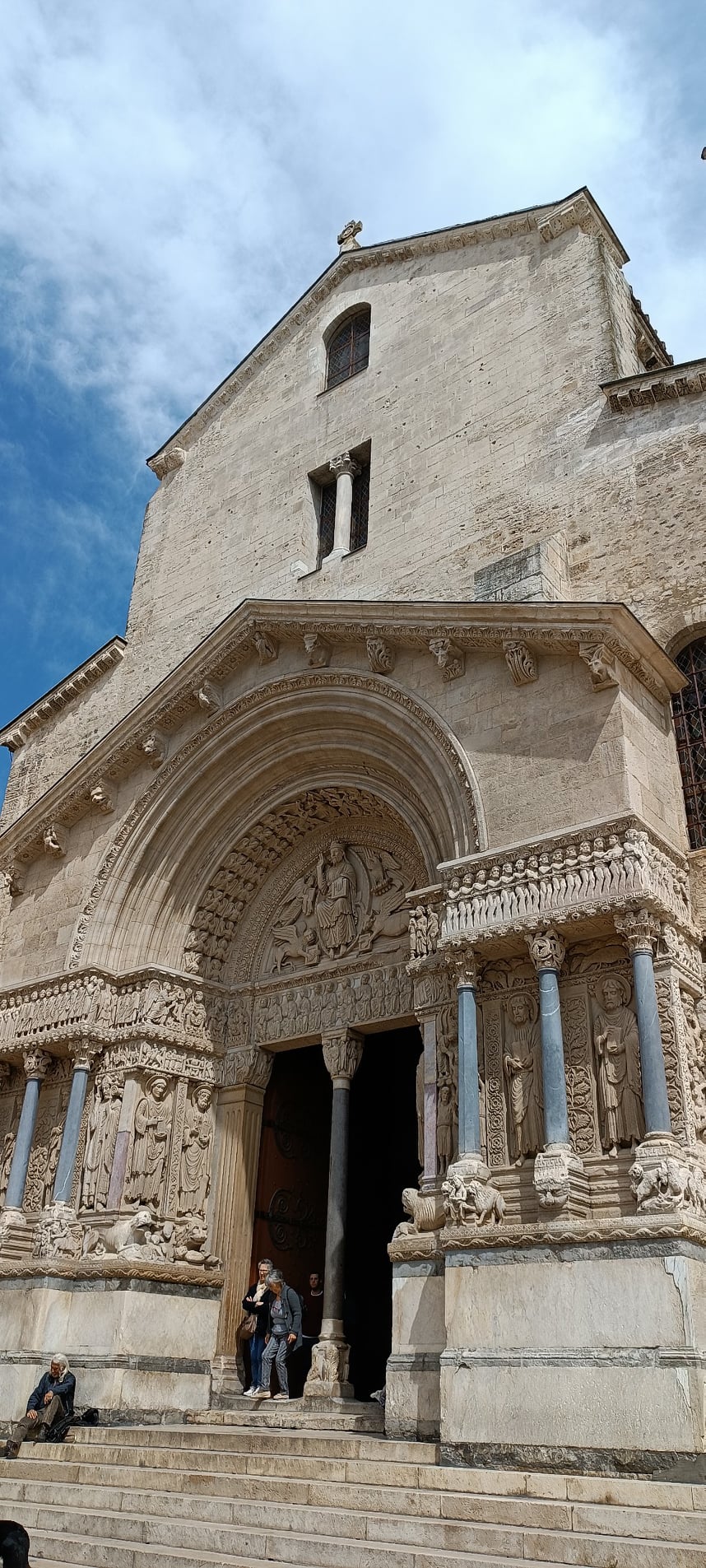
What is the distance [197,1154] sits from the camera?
477 inches

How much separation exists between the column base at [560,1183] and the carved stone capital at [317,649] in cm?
553

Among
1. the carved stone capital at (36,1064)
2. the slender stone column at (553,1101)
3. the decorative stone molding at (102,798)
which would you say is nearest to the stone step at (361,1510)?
the slender stone column at (553,1101)

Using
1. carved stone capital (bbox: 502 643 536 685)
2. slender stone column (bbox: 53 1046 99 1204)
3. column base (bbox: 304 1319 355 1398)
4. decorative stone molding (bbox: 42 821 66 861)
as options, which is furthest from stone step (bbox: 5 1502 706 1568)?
decorative stone molding (bbox: 42 821 66 861)

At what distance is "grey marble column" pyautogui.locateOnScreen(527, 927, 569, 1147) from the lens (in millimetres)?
8203

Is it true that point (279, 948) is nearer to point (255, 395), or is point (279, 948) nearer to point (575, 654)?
point (575, 654)

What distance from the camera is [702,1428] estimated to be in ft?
22.0

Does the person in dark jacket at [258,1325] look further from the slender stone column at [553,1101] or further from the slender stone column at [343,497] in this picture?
the slender stone column at [343,497]

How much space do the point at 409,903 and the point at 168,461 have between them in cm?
994

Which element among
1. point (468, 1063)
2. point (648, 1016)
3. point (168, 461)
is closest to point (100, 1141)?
point (468, 1063)

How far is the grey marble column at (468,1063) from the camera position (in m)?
8.72

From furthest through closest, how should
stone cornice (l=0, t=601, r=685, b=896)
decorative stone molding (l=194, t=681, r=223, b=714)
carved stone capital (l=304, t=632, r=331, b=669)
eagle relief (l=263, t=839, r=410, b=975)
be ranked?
decorative stone molding (l=194, t=681, r=223, b=714)
eagle relief (l=263, t=839, r=410, b=975)
carved stone capital (l=304, t=632, r=331, b=669)
stone cornice (l=0, t=601, r=685, b=896)

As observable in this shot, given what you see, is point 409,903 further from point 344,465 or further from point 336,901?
point 344,465

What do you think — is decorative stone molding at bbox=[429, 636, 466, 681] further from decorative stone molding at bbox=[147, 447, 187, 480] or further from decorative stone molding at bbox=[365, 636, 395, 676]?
decorative stone molding at bbox=[147, 447, 187, 480]

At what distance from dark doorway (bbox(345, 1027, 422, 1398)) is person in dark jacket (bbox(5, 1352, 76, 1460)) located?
9.99 feet
